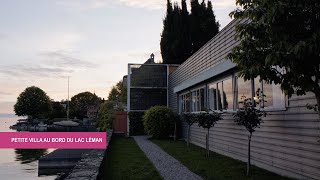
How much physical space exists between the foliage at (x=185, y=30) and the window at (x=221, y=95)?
19282 millimetres

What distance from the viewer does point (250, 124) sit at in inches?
321

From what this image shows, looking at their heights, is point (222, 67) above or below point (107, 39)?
below

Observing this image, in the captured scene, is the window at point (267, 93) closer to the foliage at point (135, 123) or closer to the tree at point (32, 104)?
the foliage at point (135, 123)

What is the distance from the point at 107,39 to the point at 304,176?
49.7ft

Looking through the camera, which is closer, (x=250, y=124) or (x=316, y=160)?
(x=316, y=160)

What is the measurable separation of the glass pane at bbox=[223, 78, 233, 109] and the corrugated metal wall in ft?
1.53

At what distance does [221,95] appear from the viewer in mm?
13078

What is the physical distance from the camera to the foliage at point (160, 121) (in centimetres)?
2027

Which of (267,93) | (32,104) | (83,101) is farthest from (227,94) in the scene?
(83,101)

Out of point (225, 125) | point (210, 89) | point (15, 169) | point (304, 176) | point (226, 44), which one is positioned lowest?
point (15, 169)

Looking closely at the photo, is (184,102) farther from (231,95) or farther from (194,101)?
(231,95)

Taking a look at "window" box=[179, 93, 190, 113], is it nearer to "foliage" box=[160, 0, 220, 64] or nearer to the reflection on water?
the reflection on water

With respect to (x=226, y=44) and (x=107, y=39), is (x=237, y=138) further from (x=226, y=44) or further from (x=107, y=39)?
(x=107, y=39)

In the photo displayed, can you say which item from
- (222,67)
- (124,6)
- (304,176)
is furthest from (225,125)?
(124,6)
